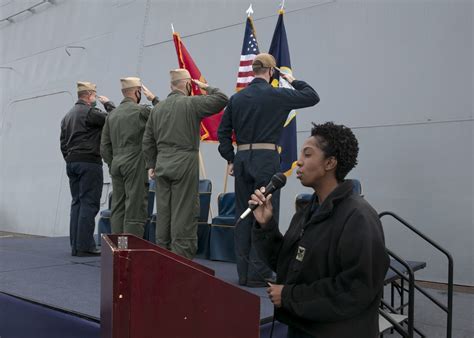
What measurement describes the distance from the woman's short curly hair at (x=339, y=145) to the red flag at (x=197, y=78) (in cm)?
402

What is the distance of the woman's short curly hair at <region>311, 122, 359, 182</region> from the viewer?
5.74 feet

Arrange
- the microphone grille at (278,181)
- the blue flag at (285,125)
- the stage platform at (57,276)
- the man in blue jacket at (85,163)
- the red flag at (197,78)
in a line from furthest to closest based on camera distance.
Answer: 1. the red flag at (197,78)
2. the blue flag at (285,125)
3. the man in blue jacket at (85,163)
4. the stage platform at (57,276)
5. the microphone grille at (278,181)

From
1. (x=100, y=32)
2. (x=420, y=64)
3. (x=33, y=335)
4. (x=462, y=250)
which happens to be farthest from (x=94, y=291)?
(x=100, y=32)

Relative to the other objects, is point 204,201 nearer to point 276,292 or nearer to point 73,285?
point 73,285

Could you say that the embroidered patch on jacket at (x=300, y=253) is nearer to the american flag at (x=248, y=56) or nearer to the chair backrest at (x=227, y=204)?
the chair backrest at (x=227, y=204)

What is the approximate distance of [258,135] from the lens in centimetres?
351

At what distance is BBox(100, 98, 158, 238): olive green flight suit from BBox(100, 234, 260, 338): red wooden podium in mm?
2562

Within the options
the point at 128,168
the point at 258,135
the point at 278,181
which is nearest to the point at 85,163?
the point at 128,168

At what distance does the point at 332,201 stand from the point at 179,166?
92.2 inches

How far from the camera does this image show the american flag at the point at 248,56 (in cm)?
532

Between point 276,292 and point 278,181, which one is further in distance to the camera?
point 278,181

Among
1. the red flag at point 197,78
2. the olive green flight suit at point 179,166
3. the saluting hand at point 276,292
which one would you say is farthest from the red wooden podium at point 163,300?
the red flag at point 197,78

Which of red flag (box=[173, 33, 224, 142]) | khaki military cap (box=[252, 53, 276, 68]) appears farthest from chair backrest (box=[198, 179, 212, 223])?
khaki military cap (box=[252, 53, 276, 68])

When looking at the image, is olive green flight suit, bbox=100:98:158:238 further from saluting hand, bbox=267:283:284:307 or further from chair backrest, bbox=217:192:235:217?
saluting hand, bbox=267:283:284:307
